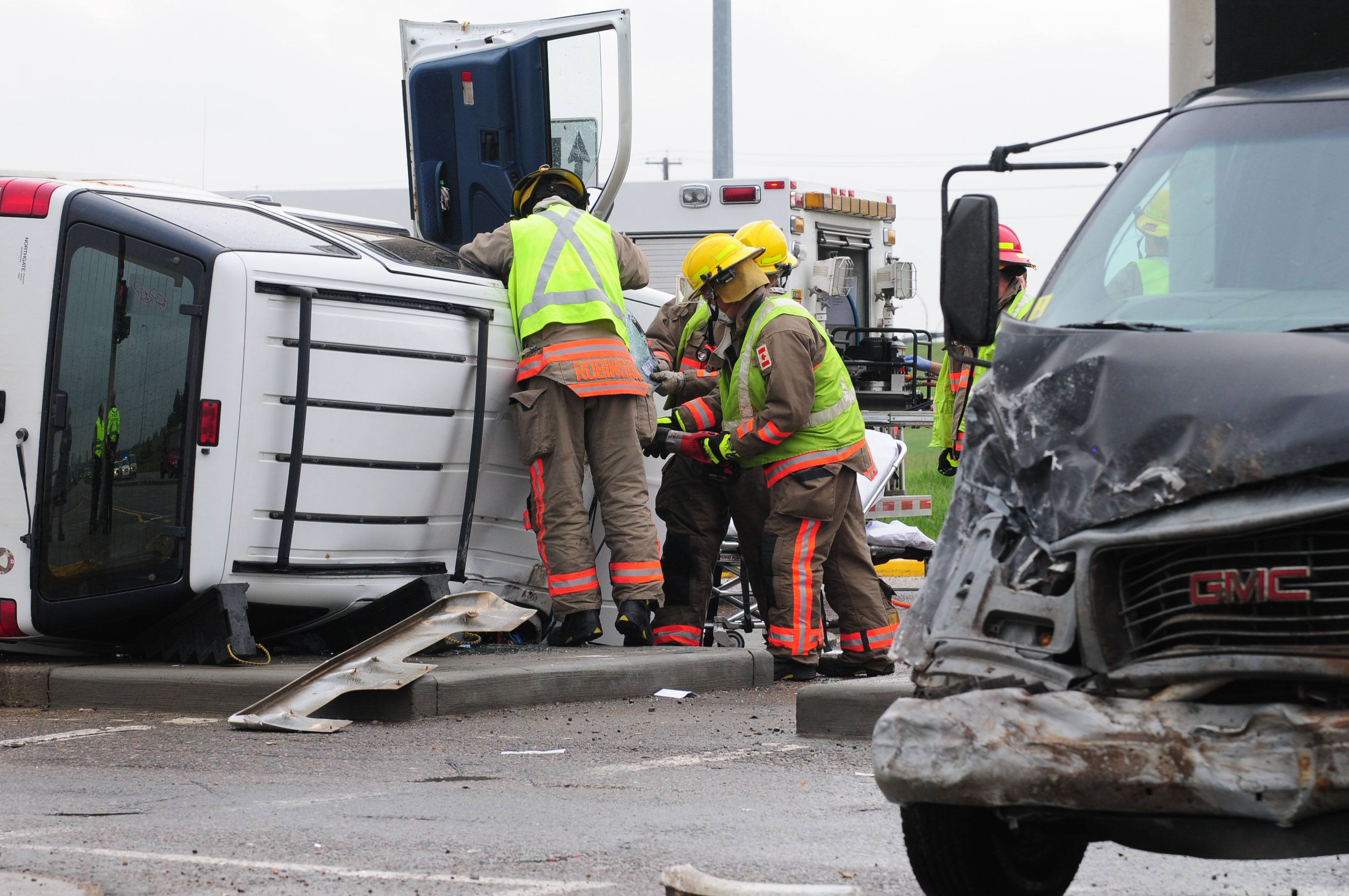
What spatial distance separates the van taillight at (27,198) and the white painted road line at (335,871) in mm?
3579

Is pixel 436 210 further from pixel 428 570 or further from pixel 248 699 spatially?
pixel 248 699

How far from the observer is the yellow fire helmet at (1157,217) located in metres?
4.06

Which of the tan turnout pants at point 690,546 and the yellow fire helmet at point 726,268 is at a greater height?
the yellow fire helmet at point 726,268

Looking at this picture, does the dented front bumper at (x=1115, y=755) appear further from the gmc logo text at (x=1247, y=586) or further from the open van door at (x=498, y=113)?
the open van door at (x=498, y=113)

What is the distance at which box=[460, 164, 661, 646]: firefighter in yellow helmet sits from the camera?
7.64 meters

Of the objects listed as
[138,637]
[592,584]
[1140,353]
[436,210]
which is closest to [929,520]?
[436,210]

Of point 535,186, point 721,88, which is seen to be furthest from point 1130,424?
point 721,88

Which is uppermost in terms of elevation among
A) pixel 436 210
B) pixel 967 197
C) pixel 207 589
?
pixel 436 210

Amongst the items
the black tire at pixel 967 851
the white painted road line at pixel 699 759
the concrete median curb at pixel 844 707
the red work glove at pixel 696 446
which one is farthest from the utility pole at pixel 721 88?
the black tire at pixel 967 851

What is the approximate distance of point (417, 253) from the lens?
798cm

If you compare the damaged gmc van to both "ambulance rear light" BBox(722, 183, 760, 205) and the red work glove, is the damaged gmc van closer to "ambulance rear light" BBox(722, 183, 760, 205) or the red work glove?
the red work glove

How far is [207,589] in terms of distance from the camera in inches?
267

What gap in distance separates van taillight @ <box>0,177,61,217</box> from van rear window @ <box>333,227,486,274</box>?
1.30 metres

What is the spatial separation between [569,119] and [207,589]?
365cm
